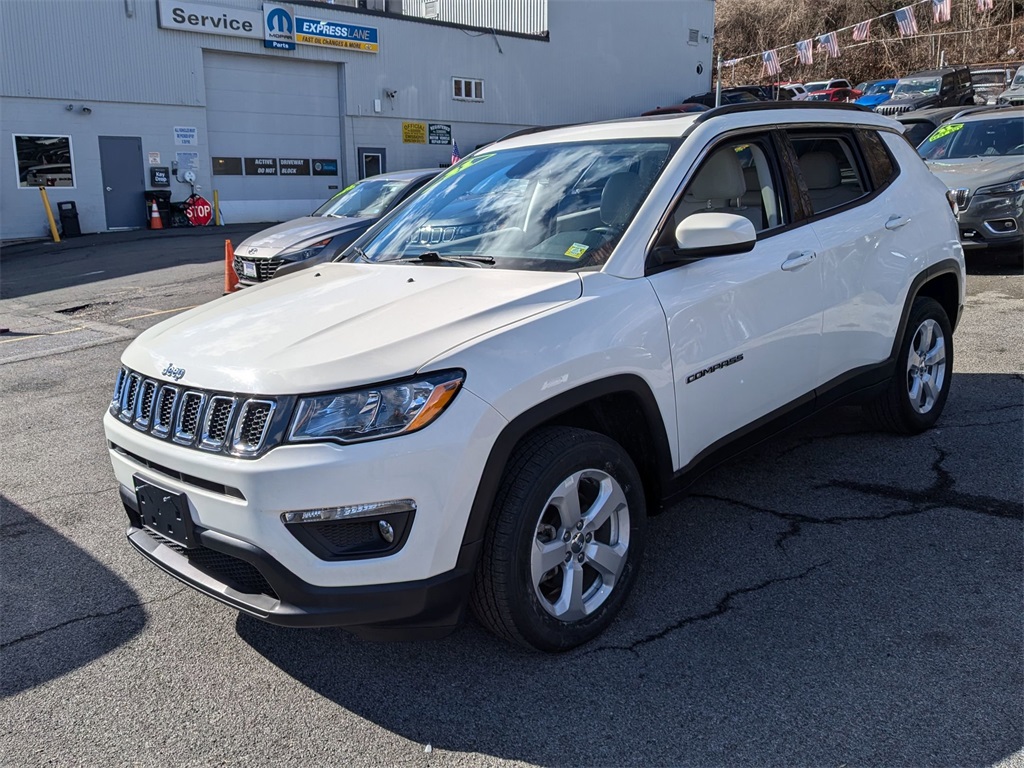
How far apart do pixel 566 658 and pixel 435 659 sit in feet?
1.57

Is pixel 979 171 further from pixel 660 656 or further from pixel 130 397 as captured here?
pixel 130 397

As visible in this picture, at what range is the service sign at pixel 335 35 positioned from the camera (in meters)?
24.6

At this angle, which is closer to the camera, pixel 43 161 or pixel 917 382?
pixel 917 382

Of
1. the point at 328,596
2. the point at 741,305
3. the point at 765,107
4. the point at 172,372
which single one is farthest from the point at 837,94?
the point at 328,596

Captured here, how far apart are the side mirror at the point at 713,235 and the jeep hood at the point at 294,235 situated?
745cm

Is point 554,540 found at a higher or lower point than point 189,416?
lower

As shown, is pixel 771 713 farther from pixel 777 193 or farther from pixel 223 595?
pixel 777 193

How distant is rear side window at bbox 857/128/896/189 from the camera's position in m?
4.93

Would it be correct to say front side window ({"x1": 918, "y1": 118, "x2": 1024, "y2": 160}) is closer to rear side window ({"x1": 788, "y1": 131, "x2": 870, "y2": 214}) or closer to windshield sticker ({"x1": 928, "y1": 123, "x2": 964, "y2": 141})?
windshield sticker ({"x1": 928, "y1": 123, "x2": 964, "y2": 141})

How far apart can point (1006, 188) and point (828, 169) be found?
7003 mm

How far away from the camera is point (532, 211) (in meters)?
3.90

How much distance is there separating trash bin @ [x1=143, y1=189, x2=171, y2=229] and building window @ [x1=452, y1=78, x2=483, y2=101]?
10.0m

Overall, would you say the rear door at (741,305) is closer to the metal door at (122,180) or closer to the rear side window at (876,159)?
the rear side window at (876,159)

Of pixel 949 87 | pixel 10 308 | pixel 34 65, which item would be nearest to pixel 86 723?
pixel 10 308
